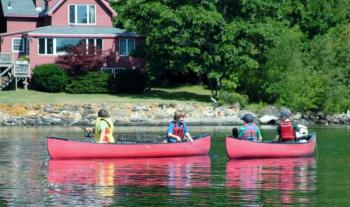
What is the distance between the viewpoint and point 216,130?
5578 centimetres

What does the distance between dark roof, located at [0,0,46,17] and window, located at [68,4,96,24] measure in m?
2.45

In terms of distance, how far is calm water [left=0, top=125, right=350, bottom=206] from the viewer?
76.8ft

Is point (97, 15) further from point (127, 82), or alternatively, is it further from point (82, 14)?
point (127, 82)

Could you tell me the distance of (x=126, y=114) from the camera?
203ft

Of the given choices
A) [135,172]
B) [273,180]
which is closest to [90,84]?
[135,172]

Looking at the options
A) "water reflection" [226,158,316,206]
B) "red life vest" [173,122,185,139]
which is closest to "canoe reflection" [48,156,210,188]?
"red life vest" [173,122,185,139]

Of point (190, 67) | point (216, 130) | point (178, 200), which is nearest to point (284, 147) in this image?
point (178, 200)

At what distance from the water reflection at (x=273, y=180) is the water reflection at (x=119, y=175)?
96cm

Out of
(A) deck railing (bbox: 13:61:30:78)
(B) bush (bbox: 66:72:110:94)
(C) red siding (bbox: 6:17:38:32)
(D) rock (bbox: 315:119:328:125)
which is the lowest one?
(D) rock (bbox: 315:119:328:125)

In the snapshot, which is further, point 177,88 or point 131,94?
point 177,88

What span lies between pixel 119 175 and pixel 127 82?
137 feet

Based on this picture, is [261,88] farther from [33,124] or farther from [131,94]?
[33,124]

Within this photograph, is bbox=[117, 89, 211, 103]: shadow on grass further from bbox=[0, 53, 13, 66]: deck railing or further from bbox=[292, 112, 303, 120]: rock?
bbox=[0, 53, 13, 66]: deck railing

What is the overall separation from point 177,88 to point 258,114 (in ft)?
45.4
